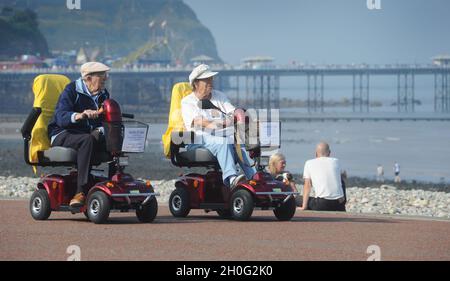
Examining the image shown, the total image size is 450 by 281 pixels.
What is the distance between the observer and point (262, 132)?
1077 centimetres

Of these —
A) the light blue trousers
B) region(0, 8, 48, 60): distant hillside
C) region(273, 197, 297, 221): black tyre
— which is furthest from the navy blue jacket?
region(0, 8, 48, 60): distant hillside

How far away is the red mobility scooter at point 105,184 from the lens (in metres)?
10.3

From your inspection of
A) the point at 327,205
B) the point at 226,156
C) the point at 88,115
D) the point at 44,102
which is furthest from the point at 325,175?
the point at 44,102

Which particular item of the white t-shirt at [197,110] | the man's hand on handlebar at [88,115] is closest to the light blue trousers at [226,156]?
the white t-shirt at [197,110]

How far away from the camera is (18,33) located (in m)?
135

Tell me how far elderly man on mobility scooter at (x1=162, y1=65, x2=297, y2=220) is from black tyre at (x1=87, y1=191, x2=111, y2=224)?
1.06 m

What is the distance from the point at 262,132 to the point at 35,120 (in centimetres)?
194

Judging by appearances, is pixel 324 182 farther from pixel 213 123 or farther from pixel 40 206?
pixel 40 206

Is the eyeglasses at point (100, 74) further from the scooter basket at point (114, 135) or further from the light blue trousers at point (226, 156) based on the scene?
the light blue trousers at point (226, 156)

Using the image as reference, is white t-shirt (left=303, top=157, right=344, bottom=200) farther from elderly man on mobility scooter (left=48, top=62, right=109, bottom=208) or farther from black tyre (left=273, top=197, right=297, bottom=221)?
elderly man on mobility scooter (left=48, top=62, right=109, bottom=208)
